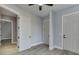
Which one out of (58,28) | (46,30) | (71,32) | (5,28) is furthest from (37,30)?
(5,28)

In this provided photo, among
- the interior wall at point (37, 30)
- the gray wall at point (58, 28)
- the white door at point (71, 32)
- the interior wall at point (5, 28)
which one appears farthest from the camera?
the interior wall at point (5, 28)

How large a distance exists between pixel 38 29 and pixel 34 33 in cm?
58

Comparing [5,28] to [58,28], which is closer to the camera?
[58,28]

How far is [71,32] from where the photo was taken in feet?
12.5

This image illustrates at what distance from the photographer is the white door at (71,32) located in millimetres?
3578

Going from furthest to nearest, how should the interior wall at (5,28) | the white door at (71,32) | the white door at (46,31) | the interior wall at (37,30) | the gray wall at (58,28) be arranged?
the interior wall at (5,28), the white door at (46,31), the interior wall at (37,30), the gray wall at (58,28), the white door at (71,32)

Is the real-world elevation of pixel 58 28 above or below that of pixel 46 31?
above

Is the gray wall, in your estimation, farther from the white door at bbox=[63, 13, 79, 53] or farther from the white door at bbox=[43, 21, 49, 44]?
the white door at bbox=[43, 21, 49, 44]

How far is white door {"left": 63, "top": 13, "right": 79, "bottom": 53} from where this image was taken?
3578 millimetres

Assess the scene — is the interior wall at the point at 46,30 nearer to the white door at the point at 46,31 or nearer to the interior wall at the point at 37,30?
the white door at the point at 46,31

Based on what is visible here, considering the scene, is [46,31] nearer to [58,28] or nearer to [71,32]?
[58,28]

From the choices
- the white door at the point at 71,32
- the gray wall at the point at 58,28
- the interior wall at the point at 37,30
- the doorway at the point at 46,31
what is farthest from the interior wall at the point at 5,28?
the white door at the point at 71,32

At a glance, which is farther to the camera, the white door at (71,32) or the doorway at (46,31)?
the doorway at (46,31)
